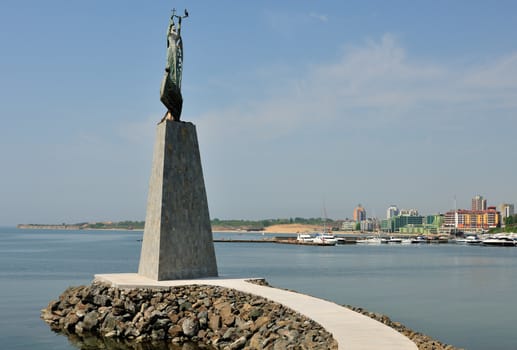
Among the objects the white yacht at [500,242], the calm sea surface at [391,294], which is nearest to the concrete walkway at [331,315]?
the calm sea surface at [391,294]

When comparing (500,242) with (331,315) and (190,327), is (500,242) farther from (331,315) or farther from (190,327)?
(331,315)

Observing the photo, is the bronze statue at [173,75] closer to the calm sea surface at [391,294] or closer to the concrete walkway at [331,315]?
the concrete walkway at [331,315]

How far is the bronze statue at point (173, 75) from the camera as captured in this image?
90.6ft

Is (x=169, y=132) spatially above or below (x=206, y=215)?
above

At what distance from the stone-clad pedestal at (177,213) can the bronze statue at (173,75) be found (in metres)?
0.85

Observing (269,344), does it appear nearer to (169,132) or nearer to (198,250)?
(198,250)

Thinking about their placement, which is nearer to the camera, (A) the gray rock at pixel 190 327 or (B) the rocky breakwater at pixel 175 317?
(B) the rocky breakwater at pixel 175 317

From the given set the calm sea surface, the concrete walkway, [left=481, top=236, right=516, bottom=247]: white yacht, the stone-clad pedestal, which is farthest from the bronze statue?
[left=481, top=236, right=516, bottom=247]: white yacht

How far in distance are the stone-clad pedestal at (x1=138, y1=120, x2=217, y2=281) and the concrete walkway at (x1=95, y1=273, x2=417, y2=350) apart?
84 cm

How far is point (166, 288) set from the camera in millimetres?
24203

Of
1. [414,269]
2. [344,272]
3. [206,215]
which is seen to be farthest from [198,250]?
[414,269]

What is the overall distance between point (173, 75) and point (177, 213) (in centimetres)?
601

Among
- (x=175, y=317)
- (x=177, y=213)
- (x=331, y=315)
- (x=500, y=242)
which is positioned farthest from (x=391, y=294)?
(x=500, y=242)

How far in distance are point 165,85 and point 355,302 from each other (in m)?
13.9
